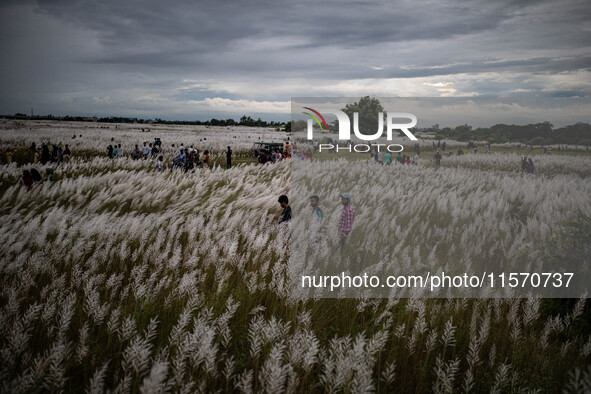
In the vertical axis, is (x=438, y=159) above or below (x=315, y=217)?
above

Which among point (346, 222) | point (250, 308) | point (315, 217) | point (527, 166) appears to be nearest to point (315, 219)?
point (315, 217)

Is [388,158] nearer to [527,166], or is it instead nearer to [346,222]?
[527,166]

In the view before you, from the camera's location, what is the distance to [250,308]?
12.9ft

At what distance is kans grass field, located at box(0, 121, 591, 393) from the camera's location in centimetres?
270

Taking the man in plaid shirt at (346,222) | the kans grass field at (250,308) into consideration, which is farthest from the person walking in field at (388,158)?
the man in plaid shirt at (346,222)

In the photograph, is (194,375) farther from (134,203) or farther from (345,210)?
(134,203)

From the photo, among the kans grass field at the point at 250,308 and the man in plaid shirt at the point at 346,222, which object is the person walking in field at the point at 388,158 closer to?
the kans grass field at the point at 250,308

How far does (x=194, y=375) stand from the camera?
2807 millimetres

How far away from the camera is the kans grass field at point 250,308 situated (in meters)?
2.70

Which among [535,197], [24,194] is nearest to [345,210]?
[535,197]

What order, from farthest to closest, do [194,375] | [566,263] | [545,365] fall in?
[566,263], [545,365], [194,375]

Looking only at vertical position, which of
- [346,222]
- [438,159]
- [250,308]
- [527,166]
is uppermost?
[438,159]

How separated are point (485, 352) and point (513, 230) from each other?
3697mm

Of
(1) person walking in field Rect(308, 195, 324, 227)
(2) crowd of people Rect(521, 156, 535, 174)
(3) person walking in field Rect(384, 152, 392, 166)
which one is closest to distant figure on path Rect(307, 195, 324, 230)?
(1) person walking in field Rect(308, 195, 324, 227)
